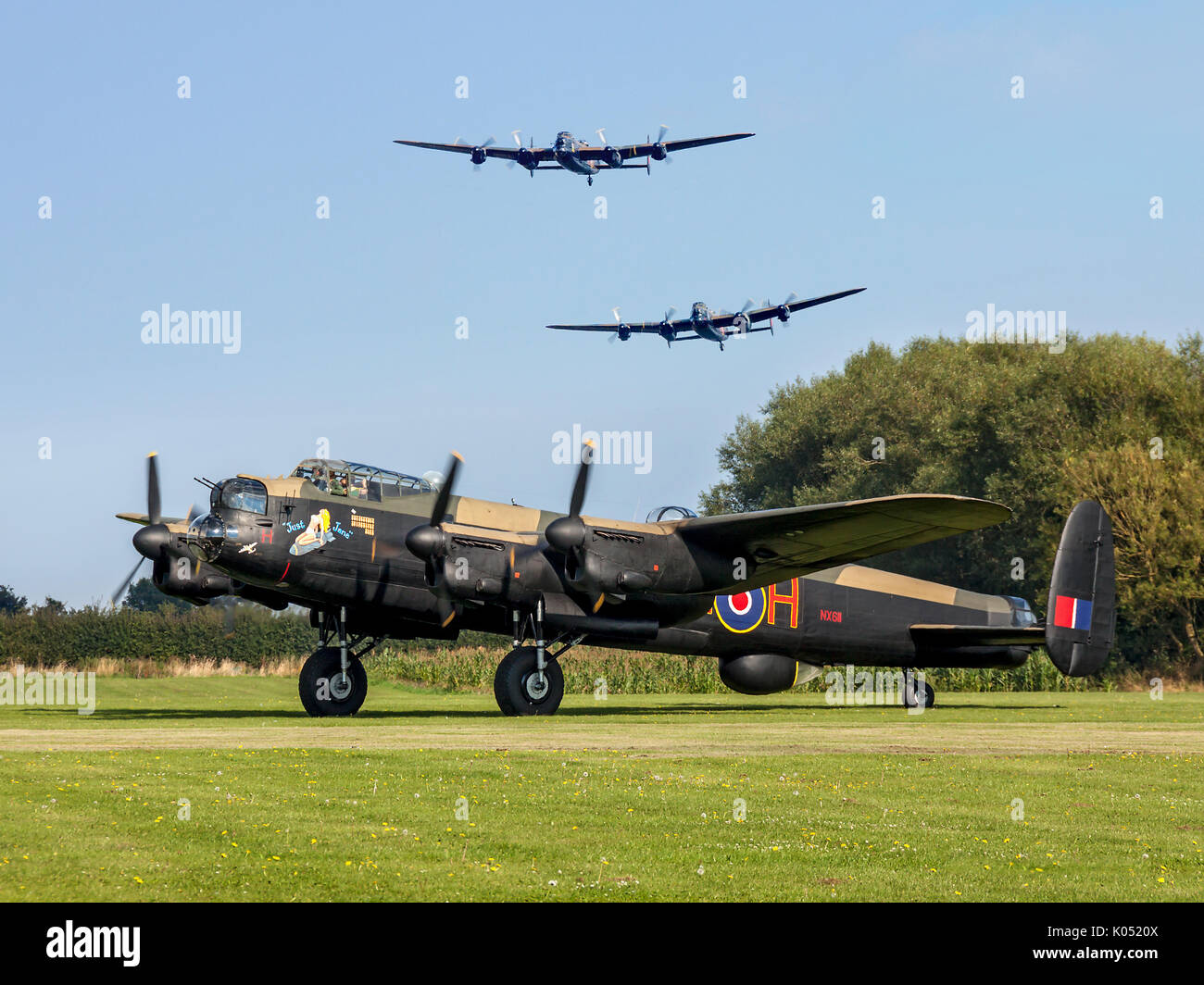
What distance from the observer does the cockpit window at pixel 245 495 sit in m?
27.1

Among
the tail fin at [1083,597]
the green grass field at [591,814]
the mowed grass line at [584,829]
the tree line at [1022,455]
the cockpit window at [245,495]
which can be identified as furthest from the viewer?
the tree line at [1022,455]

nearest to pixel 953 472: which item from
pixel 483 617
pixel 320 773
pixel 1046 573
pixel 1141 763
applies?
pixel 1046 573

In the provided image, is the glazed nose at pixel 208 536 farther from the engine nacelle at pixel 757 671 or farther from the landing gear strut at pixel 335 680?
the engine nacelle at pixel 757 671

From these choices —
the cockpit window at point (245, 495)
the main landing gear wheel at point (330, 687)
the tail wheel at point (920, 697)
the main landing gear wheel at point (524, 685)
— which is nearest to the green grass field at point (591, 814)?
the main landing gear wheel at point (524, 685)

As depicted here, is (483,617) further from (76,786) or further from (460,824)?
(460,824)

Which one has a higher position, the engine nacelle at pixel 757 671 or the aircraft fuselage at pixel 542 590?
the aircraft fuselage at pixel 542 590

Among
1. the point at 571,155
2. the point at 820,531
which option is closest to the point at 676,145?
the point at 571,155

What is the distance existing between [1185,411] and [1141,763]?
4991 cm

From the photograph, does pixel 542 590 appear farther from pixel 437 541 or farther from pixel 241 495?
pixel 241 495

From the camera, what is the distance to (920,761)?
18641 millimetres

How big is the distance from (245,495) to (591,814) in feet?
53.3

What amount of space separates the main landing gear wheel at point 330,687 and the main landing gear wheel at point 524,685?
131 inches

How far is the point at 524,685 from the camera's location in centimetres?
2883

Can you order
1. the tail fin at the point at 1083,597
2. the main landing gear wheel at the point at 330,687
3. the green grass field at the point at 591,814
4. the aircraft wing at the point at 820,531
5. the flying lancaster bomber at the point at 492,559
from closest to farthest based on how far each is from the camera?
the green grass field at the point at 591,814 → the aircraft wing at the point at 820,531 → the flying lancaster bomber at the point at 492,559 → the main landing gear wheel at the point at 330,687 → the tail fin at the point at 1083,597
